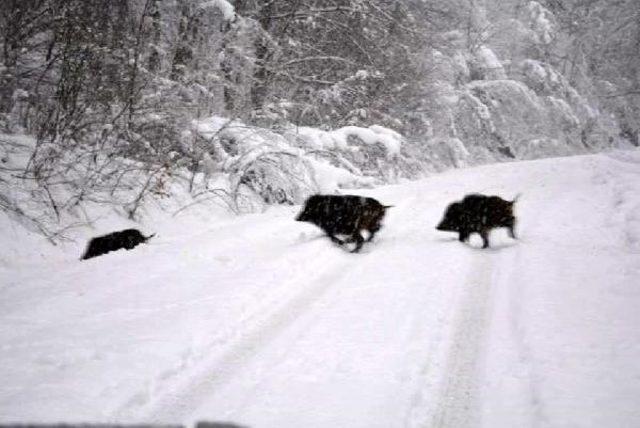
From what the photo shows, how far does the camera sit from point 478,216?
27.0 feet

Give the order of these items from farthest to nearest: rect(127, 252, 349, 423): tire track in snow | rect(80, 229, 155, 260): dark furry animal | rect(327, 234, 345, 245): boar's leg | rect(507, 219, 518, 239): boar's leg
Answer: rect(507, 219, 518, 239): boar's leg → rect(327, 234, 345, 245): boar's leg → rect(80, 229, 155, 260): dark furry animal → rect(127, 252, 349, 423): tire track in snow

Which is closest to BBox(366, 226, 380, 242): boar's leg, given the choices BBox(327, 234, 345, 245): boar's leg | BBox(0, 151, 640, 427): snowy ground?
BBox(0, 151, 640, 427): snowy ground

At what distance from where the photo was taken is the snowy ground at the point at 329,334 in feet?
11.1

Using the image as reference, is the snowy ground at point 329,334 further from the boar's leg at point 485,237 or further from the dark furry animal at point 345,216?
the dark furry animal at point 345,216

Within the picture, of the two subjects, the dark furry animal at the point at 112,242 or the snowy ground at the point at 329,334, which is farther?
the dark furry animal at the point at 112,242

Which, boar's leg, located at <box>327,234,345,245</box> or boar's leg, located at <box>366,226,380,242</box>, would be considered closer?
boar's leg, located at <box>327,234,345,245</box>

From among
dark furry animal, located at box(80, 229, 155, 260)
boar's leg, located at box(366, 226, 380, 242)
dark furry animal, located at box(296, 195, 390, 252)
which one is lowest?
dark furry animal, located at box(80, 229, 155, 260)

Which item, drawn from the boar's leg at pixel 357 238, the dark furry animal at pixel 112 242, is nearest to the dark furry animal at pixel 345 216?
the boar's leg at pixel 357 238

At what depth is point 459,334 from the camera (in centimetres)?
470

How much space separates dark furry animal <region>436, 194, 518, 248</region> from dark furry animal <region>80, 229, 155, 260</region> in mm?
5267

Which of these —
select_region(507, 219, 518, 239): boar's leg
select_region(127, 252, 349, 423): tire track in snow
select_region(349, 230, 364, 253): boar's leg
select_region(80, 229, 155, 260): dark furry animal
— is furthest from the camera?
select_region(507, 219, 518, 239): boar's leg

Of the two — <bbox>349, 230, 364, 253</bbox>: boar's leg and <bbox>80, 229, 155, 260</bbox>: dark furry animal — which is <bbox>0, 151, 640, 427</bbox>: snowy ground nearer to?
<bbox>349, 230, 364, 253</bbox>: boar's leg

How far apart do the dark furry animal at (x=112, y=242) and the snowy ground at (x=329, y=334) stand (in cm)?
52

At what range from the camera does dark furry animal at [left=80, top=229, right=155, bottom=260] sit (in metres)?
7.98
